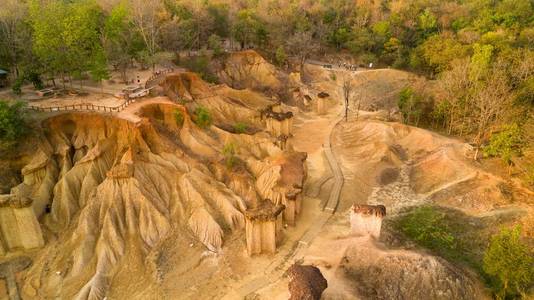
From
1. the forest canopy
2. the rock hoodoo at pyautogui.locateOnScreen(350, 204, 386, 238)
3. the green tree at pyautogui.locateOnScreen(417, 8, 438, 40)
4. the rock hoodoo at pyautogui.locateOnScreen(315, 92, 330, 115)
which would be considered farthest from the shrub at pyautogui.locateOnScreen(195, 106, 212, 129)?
the green tree at pyautogui.locateOnScreen(417, 8, 438, 40)

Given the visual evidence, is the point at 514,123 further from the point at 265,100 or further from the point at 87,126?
the point at 87,126

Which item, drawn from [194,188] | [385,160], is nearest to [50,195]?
[194,188]

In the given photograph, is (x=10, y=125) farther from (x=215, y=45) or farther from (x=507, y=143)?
(x=507, y=143)

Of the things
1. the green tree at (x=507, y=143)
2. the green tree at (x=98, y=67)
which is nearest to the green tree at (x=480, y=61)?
the green tree at (x=507, y=143)

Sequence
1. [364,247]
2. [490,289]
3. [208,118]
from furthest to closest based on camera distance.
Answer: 1. [208,118]
2. [364,247]
3. [490,289]

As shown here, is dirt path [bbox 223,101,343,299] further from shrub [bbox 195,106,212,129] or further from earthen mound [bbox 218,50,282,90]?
shrub [bbox 195,106,212,129]

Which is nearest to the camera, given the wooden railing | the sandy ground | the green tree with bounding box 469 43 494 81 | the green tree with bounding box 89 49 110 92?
the sandy ground
